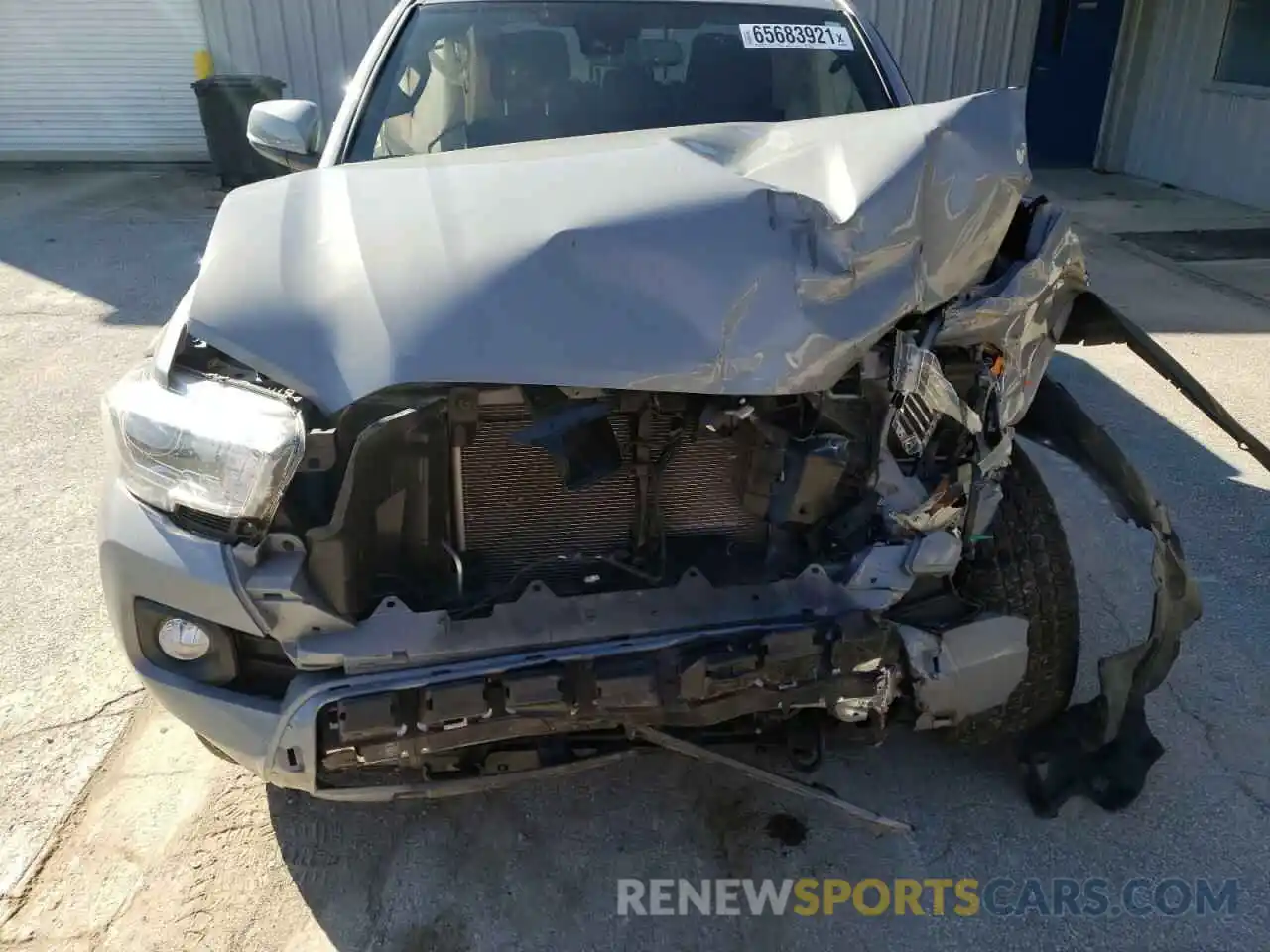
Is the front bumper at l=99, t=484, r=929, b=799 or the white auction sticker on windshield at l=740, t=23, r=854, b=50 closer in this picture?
the front bumper at l=99, t=484, r=929, b=799

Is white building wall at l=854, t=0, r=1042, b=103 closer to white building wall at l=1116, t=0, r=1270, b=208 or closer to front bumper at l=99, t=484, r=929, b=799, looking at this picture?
white building wall at l=1116, t=0, r=1270, b=208

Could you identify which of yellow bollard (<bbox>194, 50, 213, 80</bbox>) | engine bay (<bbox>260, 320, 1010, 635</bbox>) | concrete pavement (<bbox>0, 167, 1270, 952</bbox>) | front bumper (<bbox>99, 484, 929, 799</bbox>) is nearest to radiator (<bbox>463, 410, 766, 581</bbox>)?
engine bay (<bbox>260, 320, 1010, 635</bbox>)

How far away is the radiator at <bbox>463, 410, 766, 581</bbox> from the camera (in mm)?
1967

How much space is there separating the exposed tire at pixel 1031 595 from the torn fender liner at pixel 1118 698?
8 centimetres

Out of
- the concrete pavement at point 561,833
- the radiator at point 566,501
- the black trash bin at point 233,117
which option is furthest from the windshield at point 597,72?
the black trash bin at point 233,117

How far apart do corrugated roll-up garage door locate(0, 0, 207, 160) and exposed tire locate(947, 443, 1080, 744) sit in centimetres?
1128

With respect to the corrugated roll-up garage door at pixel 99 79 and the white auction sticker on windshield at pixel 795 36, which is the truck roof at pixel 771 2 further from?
the corrugated roll-up garage door at pixel 99 79

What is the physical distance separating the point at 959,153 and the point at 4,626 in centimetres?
303

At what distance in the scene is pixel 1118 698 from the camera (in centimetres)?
227

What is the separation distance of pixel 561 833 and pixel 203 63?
1088 cm

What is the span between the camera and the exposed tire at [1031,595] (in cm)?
219

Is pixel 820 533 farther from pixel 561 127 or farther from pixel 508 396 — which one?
pixel 561 127

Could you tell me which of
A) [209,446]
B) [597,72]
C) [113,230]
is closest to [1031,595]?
[209,446]

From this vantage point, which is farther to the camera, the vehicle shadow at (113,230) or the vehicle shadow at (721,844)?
the vehicle shadow at (113,230)
